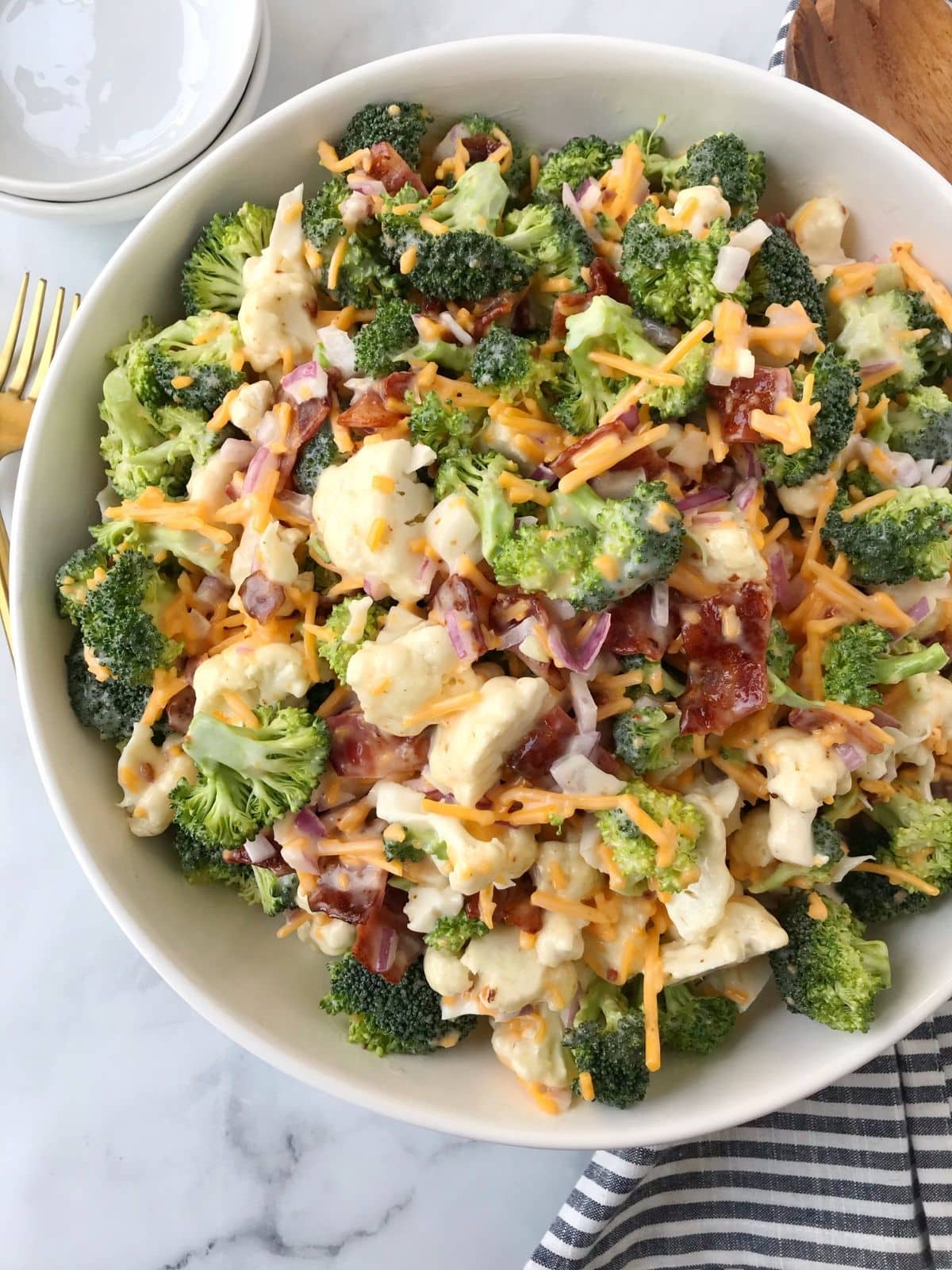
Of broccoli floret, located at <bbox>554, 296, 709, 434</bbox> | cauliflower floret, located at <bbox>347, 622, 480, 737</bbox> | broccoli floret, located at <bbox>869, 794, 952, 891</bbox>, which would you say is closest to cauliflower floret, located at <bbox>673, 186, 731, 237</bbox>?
broccoli floret, located at <bbox>554, 296, 709, 434</bbox>

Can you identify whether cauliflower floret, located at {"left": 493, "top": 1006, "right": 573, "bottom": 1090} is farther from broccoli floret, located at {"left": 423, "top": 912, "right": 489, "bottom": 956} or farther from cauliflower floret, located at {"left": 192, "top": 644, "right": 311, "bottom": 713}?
cauliflower floret, located at {"left": 192, "top": 644, "right": 311, "bottom": 713}

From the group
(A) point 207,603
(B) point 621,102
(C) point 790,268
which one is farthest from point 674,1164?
(B) point 621,102

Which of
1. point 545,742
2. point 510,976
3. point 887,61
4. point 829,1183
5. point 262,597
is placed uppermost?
point 887,61

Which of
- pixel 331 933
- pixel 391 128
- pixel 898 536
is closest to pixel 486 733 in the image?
pixel 331 933

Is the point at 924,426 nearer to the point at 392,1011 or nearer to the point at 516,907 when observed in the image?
the point at 516,907

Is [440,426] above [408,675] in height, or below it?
above

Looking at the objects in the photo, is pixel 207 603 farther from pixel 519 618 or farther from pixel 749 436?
pixel 749 436

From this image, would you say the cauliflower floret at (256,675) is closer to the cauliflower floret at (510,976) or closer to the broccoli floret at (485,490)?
the broccoli floret at (485,490)
